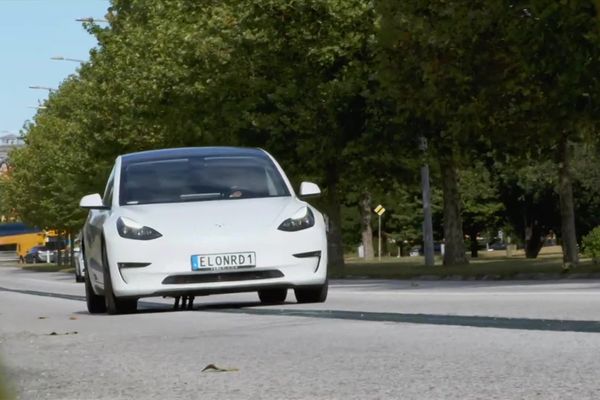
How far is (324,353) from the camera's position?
30.7 feet

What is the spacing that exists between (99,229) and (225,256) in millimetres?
1803

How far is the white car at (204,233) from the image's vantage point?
50.9 feet

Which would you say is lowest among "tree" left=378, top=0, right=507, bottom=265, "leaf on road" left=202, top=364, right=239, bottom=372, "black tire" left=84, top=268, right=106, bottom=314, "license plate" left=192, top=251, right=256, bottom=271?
"leaf on road" left=202, top=364, right=239, bottom=372

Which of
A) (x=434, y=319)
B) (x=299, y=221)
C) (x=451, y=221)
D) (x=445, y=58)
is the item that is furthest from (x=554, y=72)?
(x=434, y=319)

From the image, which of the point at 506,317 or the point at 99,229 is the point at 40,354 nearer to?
the point at 506,317

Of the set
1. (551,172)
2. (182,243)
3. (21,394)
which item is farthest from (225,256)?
(551,172)

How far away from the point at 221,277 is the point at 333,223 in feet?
116

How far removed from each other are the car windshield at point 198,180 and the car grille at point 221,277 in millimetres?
1021

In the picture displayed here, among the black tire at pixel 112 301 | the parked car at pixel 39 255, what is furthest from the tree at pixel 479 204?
the parked car at pixel 39 255

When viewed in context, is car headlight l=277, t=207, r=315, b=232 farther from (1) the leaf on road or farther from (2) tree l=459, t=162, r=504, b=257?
(2) tree l=459, t=162, r=504, b=257

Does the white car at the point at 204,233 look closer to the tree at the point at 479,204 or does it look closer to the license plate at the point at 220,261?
the license plate at the point at 220,261

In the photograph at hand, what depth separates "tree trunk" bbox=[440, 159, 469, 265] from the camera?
147 ft

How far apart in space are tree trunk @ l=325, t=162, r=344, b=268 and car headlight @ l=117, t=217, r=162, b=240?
109 ft

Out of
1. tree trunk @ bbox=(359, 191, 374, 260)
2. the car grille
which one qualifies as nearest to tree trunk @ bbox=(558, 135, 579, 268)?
the car grille
